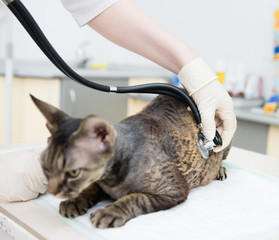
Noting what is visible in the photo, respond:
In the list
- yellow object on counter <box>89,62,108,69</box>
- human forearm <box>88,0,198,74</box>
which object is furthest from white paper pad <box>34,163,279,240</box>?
yellow object on counter <box>89,62,108,69</box>

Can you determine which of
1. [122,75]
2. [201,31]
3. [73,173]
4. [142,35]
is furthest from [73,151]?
[201,31]

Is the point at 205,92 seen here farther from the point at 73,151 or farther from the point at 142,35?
the point at 73,151

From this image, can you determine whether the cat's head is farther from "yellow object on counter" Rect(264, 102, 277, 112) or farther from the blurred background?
"yellow object on counter" Rect(264, 102, 277, 112)

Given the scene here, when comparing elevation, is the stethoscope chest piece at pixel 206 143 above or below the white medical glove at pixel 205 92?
below

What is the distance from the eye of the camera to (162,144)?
1.10m

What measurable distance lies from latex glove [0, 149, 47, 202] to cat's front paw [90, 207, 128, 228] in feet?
0.66

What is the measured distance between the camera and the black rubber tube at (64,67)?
3.41 feet

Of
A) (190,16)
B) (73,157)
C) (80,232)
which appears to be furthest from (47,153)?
(190,16)

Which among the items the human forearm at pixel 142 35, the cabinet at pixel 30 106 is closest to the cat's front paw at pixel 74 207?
the human forearm at pixel 142 35

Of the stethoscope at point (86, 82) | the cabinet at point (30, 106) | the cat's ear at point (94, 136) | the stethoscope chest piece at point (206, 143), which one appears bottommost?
the cabinet at point (30, 106)

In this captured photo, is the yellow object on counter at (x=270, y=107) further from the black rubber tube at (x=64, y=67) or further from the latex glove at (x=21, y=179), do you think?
the latex glove at (x=21, y=179)

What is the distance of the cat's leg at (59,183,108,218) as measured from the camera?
0.99 meters

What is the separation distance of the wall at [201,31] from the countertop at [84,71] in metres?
0.07

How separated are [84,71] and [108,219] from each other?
6.62 feet
